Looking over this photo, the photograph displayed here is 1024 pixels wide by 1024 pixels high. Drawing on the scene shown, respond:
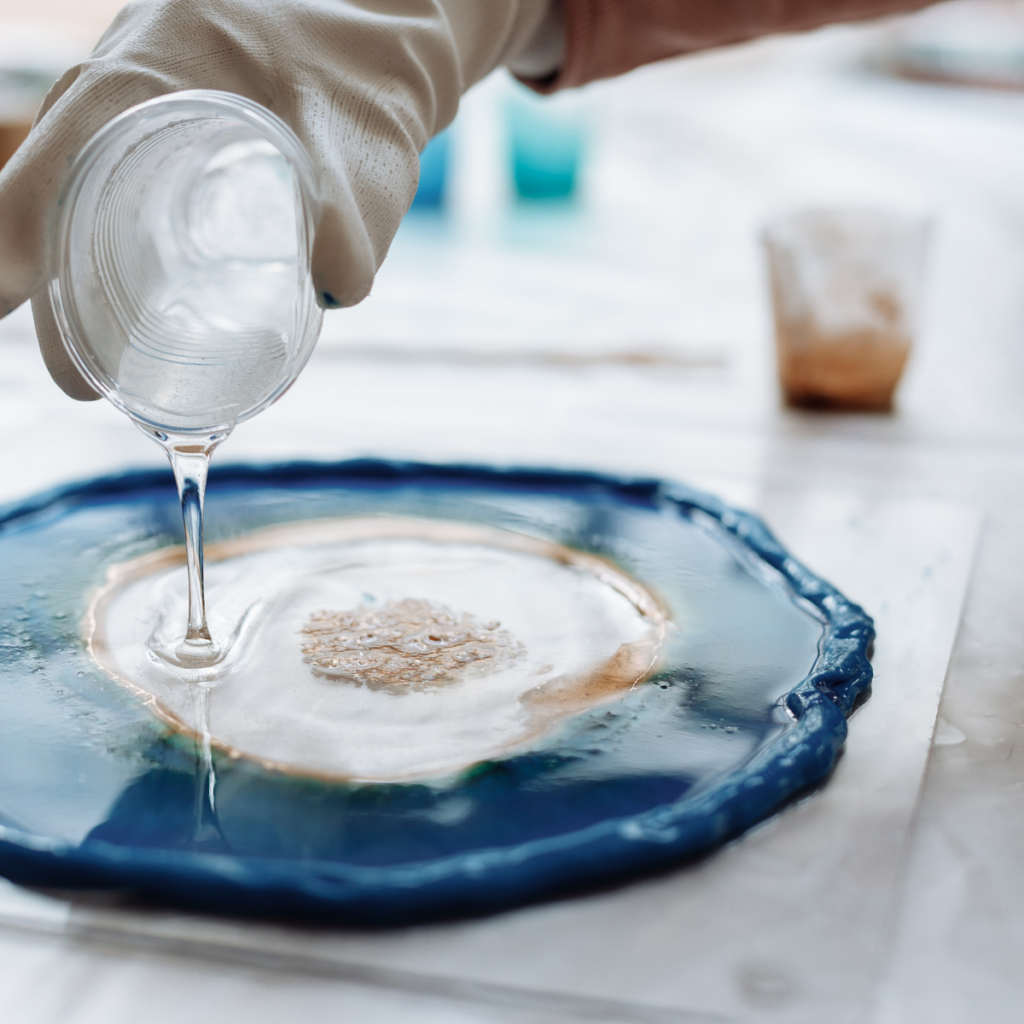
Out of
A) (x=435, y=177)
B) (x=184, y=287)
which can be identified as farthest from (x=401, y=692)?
(x=435, y=177)

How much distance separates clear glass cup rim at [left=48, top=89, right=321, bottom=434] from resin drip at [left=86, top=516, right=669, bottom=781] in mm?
145

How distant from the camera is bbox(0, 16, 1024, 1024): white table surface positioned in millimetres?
425

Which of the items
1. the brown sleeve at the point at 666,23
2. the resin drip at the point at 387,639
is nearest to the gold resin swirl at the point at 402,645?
the resin drip at the point at 387,639

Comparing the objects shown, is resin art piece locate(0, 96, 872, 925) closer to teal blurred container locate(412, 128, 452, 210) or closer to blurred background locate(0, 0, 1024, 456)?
blurred background locate(0, 0, 1024, 456)

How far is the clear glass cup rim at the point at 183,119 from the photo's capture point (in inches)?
20.0

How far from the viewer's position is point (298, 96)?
1.94 ft

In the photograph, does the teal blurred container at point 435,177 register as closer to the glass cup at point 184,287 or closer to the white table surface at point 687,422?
the white table surface at point 687,422

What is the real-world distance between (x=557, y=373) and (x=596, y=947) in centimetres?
89

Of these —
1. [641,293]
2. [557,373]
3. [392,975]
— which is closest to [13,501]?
[392,975]

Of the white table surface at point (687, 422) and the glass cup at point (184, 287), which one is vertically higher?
the glass cup at point (184, 287)

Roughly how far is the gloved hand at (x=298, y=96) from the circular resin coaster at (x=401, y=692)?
154 mm

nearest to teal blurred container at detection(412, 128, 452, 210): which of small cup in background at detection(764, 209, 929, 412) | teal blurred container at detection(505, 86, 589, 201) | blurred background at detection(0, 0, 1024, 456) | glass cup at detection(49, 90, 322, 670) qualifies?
blurred background at detection(0, 0, 1024, 456)

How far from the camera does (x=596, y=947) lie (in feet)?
1.43

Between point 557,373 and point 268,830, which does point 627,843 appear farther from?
point 557,373
